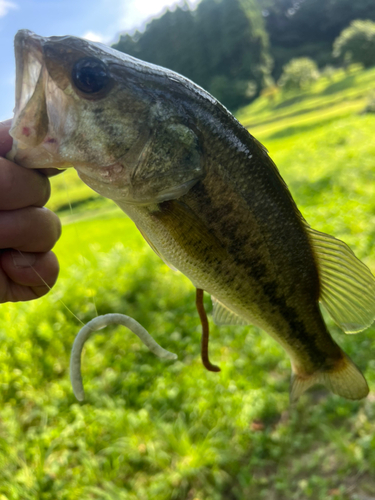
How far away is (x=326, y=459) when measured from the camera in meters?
2.48

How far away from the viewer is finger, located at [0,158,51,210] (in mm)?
837

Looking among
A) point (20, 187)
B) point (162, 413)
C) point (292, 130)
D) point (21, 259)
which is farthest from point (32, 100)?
point (292, 130)

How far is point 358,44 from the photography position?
2628cm

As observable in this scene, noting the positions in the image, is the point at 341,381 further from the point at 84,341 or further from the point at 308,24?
the point at 308,24

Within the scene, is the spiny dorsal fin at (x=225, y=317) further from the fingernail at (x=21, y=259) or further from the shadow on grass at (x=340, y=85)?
the shadow on grass at (x=340, y=85)

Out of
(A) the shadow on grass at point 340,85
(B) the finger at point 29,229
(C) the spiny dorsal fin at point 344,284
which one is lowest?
(A) the shadow on grass at point 340,85

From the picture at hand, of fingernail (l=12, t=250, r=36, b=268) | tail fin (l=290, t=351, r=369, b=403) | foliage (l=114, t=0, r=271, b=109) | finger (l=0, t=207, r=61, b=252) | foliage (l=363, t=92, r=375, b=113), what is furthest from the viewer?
foliage (l=114, t=0, r=271, b=109)

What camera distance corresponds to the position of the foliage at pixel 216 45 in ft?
89.9

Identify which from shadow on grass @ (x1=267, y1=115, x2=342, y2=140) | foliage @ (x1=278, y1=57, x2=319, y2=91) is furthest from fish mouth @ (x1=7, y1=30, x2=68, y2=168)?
foliage @ (x1=278, y1=57, x2=319, y2=91)

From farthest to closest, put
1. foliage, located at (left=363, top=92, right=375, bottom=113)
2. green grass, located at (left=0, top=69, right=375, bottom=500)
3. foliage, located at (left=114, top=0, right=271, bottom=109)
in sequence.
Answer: foliage, located at (left=114, top=0, right=271, bottom=109) → foliage, located at (left=363, top=92, right=375, bottom=113) → green grass, located at (left=0, top=69, right=375, bottom=500)

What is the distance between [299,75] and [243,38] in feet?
28.1

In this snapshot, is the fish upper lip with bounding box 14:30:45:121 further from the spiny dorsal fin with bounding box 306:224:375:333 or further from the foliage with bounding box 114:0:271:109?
the foliage with bounding box 114:0:271:109

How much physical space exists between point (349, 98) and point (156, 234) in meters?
28.3

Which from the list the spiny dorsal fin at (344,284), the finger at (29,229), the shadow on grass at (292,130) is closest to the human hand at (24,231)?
the finger at (29,229)
